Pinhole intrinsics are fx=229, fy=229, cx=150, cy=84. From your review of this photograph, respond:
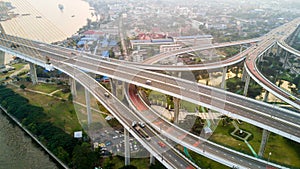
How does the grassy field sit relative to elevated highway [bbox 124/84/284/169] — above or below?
below

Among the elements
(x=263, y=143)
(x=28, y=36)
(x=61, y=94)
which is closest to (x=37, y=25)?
(x=28, y=36)

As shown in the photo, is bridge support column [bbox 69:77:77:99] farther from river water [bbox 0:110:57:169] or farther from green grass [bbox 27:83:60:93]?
river water [bbox 0:110:57:169]

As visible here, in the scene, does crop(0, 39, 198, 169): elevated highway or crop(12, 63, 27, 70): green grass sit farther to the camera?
crop(12, 63, 27, 70): green grass

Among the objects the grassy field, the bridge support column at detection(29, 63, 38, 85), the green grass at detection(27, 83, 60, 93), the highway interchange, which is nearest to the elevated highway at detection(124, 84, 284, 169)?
the highway interchange

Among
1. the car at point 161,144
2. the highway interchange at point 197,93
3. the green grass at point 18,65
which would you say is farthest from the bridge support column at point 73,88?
the green grass at point 18,65

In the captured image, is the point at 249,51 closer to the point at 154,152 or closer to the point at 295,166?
the point at 295,166

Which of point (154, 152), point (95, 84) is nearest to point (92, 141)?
point (95, 84)

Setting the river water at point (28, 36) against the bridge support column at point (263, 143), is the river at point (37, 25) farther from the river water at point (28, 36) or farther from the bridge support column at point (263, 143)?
the bridge support column at point (263, 143)

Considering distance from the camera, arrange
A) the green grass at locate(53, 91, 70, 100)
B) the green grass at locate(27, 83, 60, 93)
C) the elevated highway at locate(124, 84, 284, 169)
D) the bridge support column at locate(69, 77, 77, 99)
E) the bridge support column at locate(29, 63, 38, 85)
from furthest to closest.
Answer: the bridge support column at locate(29, 63, 38, 85) < the green grass at locate(27, 83, 60, 93) < the green grass at locate(53, 91, 70, 100) < the bridge support column at locate(69, 77, 77, 99) < the elevated highway at locate(124, 84, 284, 169)
